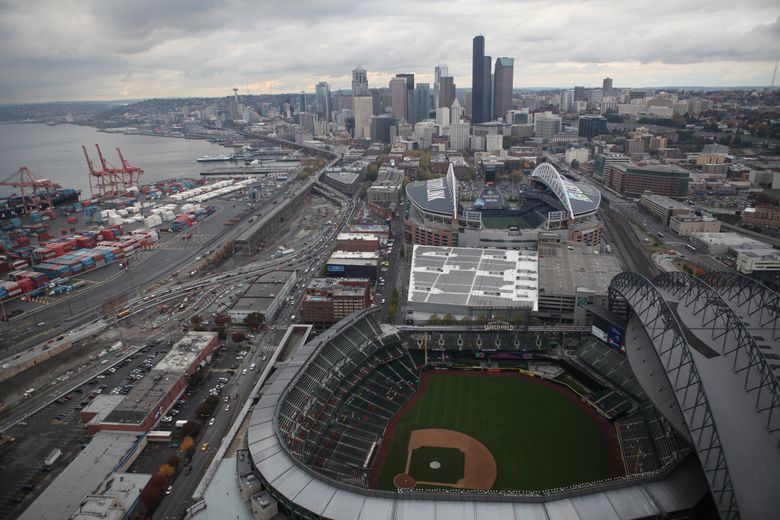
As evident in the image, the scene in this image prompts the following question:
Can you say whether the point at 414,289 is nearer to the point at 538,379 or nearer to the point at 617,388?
the point at 538,379

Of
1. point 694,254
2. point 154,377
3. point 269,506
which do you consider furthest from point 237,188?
point 269,506

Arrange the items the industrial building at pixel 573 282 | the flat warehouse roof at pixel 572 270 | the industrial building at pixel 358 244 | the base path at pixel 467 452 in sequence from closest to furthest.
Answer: the base path at pixel 467 452, the industrial building at pixel 573 282, the flat warehouse roof at pixel 572 270, the industrial building at pixel 358 244

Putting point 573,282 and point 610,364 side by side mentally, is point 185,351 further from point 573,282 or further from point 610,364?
point 573,282

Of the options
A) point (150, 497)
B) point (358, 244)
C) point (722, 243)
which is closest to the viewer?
point (150, 497)

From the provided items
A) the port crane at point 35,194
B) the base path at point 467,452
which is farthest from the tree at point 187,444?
the port crane at point 35,194

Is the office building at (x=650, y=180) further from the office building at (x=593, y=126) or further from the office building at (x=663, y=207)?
the office building at (x=593, y=126)


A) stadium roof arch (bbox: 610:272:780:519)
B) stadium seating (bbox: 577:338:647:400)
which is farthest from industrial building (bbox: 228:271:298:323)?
stadium roof arch (bbox: 610:272:780:519)

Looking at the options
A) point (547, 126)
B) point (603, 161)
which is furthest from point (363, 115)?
point (603, 161)

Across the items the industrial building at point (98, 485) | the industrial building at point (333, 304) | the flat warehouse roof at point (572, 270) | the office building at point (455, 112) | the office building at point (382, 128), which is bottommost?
the industrial building at point (98, 485)
